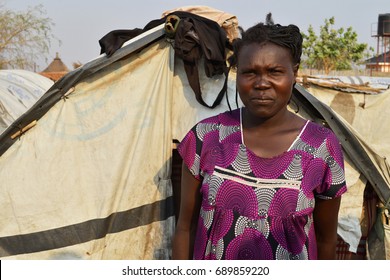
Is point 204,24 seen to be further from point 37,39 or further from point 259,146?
point 37,39

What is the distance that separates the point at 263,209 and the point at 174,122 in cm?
129

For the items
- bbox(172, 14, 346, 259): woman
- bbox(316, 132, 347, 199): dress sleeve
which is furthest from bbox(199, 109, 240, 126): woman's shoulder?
bbox(316, 132, 347, 199): dress sleeve

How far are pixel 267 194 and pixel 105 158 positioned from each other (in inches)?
53.4

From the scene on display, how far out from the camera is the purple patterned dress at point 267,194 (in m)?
1.54

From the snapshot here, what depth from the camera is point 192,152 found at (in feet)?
5.52

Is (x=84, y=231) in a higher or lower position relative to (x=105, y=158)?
lower

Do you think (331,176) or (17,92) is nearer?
(331,176)

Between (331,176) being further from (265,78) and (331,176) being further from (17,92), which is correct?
(17,92)

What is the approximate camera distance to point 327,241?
1696 millimetres

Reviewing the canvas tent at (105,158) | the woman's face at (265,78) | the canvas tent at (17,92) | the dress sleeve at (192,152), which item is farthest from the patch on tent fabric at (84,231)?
the canvas tent at (17,92)

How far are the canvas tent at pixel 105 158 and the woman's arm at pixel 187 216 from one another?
2.91ft

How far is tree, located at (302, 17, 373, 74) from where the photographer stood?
20.5 metres

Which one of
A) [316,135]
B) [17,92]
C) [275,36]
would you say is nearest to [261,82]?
[275,36]

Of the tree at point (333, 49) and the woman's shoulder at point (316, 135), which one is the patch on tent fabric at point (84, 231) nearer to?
the woman's shoulder at point (316, 135)
